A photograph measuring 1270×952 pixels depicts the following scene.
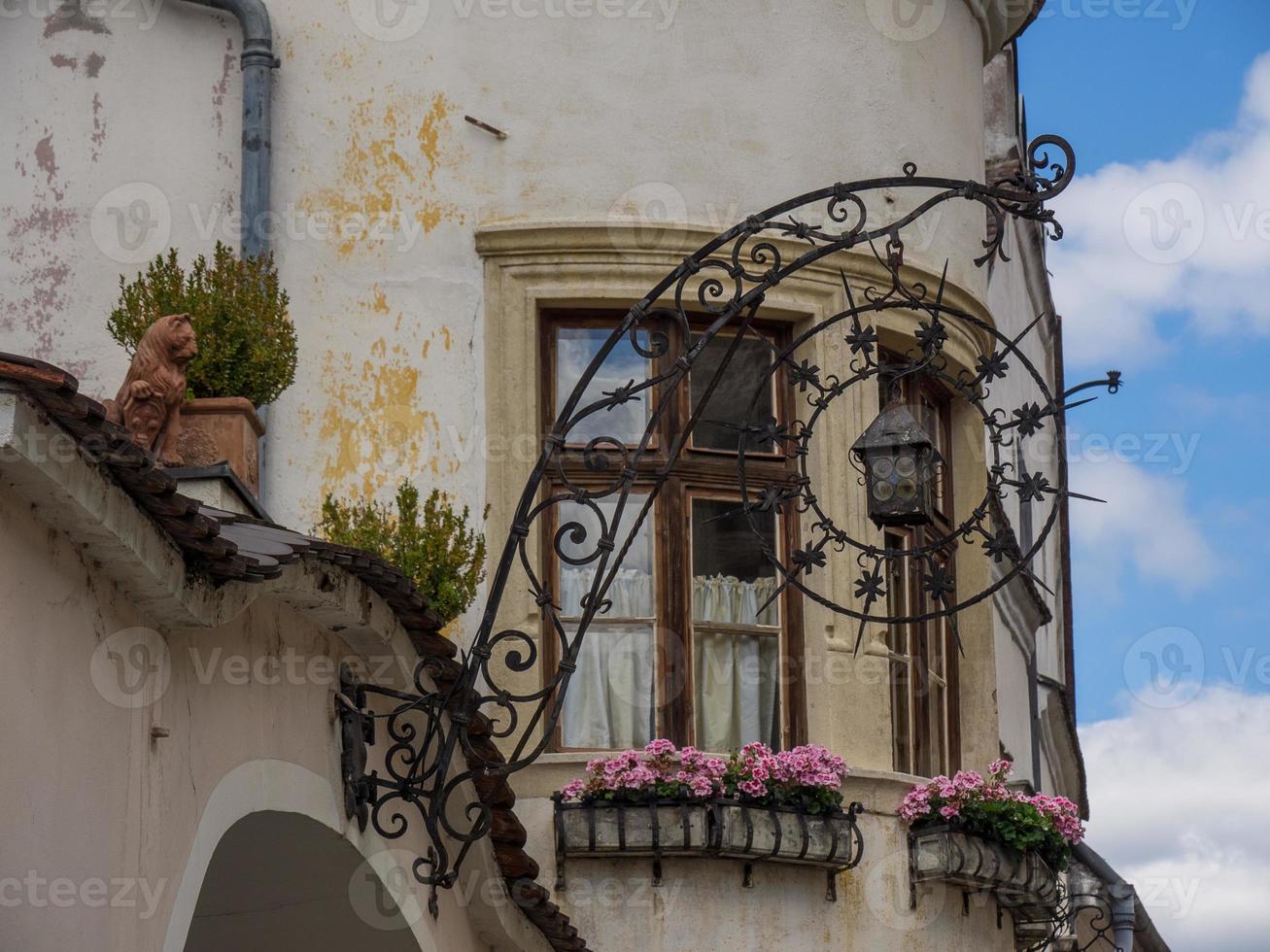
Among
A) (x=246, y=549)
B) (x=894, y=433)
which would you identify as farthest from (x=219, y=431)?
(x=894, y=433)

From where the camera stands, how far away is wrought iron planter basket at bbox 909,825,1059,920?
403 inches

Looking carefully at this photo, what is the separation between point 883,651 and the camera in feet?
34.6

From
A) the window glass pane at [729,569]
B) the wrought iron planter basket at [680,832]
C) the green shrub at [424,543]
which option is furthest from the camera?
the window glass pane at [729,569]

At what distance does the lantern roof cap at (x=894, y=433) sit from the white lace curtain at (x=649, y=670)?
8.64 feet

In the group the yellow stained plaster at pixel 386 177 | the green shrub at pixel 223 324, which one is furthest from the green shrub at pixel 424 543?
the yellow stained plaster at pixel 386 177

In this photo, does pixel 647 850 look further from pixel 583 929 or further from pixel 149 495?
pixel 149 495

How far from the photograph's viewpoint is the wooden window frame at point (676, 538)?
1014 centimetres

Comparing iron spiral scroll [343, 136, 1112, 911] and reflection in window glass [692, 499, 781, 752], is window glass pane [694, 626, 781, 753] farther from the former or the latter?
iron spiral scroll [343, 136, 1112, 911]

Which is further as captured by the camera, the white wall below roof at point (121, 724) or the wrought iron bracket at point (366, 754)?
the wrought iron bracket at point (366, 754)

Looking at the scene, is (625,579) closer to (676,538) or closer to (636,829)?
(676,538)

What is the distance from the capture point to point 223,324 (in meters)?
8.12

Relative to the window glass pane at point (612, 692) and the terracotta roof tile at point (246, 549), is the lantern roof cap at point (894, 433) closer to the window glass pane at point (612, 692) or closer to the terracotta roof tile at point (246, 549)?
the terracotta roof tile at point (246, 549)

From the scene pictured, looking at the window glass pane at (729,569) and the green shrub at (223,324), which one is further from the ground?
the green shrub at (223,324)

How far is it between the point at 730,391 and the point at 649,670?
1.46 meters
